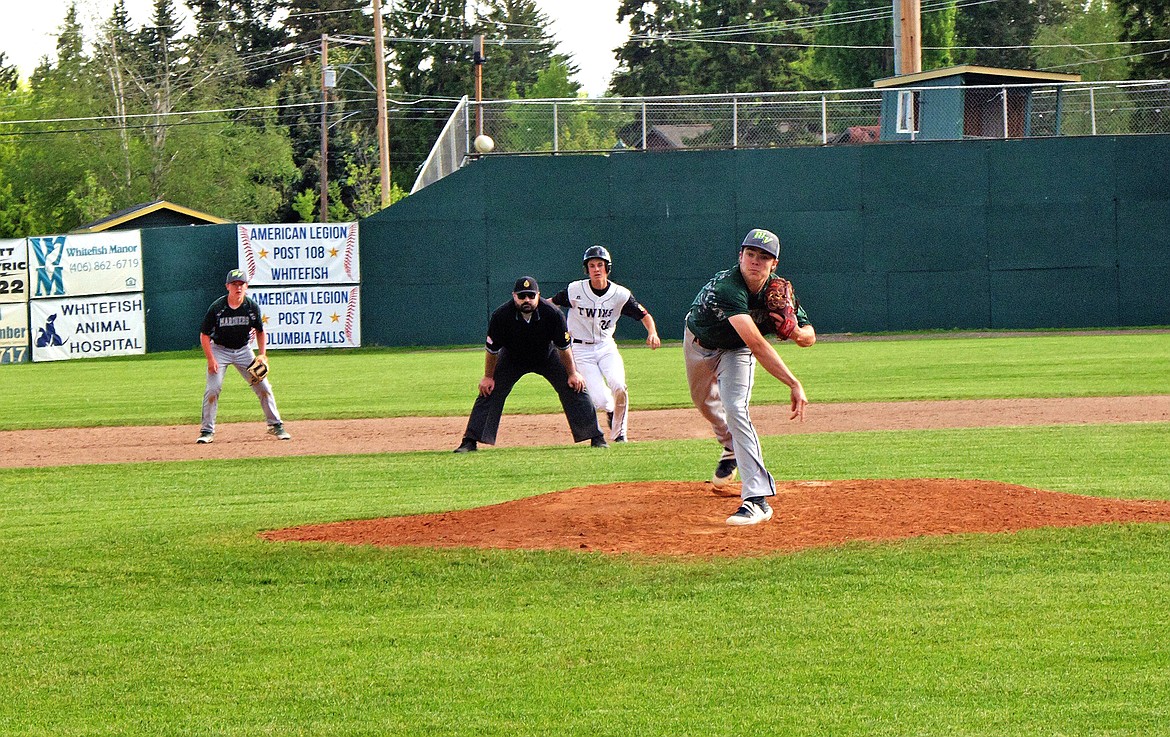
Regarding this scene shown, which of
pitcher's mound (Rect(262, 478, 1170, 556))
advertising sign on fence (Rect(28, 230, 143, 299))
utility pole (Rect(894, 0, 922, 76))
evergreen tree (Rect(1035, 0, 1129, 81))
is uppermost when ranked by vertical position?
evergreen tree (Rect(1035, 0, 1129, 81))

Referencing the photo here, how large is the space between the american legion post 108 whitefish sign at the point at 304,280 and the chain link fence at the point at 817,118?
12.4 feet

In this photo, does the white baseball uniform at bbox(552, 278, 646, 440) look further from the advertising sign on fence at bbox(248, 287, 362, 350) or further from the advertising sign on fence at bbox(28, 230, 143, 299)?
the advertising sign on fence at bbox(28, 230, 143, 299)

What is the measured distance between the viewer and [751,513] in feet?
26.3

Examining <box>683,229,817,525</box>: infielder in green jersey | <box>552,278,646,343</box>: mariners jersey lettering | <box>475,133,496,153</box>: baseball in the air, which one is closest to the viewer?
<box>683,229,817,525</box>: infielder in green jersey

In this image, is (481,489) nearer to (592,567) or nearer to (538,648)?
(592,567)

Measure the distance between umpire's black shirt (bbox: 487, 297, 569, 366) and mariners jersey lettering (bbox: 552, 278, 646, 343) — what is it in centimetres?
96

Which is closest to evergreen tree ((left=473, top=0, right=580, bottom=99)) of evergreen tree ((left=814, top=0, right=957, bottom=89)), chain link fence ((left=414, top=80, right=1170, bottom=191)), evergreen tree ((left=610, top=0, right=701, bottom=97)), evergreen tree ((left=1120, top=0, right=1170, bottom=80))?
evergreen tree ((left=610, top=0, right=701, bottom=97))

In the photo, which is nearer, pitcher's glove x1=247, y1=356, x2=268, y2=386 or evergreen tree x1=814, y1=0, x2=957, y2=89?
pitcher's glove x1=247, y1=356, x2=268, y2=386

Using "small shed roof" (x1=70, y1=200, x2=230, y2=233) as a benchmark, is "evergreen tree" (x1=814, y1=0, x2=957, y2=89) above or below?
above

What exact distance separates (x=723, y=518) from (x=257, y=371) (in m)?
7.87

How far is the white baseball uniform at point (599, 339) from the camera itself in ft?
45.0

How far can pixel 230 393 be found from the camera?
71.3 feet

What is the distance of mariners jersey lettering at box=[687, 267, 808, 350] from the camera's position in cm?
768

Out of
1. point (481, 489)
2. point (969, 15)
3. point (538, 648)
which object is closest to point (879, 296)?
point (481, 489)
